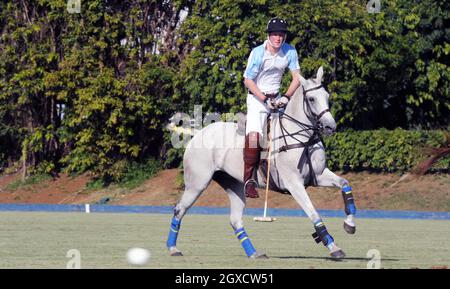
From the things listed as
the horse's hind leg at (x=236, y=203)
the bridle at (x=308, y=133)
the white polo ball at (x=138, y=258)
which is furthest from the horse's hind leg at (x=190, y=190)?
the white polo ball at (x=138, y=258)

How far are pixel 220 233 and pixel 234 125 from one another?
14.7 ft

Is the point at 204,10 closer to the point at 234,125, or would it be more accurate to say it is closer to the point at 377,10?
the point at 377,10

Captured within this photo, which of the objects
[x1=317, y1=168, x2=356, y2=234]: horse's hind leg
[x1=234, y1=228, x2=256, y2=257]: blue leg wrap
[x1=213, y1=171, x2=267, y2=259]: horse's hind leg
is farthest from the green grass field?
[x1=317, y1=168, x2=356, y2=234]: horse's hind leg

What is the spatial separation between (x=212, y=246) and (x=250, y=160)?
1.79 m

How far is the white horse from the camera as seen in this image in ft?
33.4

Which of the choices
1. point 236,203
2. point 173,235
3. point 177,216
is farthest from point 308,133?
point 173,235

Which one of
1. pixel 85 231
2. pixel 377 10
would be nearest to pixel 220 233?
pixel 85 231

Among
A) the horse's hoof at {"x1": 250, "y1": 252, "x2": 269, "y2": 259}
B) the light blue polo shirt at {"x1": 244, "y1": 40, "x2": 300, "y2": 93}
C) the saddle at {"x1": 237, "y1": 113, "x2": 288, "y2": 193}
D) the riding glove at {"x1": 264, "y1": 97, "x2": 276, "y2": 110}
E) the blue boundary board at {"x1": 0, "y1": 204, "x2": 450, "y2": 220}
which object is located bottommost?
the blue boundary board at {"x1": 0, "y1": 204, "x2": 450, "y2": 220}

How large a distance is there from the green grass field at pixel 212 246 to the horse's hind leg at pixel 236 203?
20 centimetres

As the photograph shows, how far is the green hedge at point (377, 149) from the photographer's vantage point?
27.3 metres

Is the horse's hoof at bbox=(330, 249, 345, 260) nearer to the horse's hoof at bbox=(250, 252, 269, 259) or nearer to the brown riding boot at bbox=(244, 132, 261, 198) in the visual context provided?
the horse's hoof at bbox=(250, 252, 269, 259)

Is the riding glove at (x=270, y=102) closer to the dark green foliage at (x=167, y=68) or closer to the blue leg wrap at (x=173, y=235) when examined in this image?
the blue leg wrap at (x=173, y=235)

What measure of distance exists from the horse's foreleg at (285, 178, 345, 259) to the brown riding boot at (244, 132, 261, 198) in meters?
0.51
